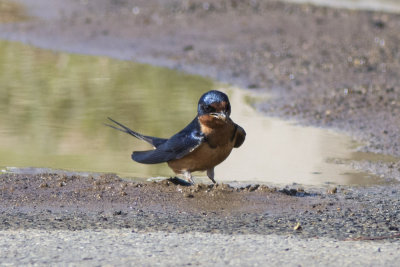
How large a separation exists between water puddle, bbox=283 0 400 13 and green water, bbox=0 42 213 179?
4.61 metres

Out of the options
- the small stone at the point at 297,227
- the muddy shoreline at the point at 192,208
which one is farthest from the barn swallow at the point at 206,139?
the small stone at the point at 297,227

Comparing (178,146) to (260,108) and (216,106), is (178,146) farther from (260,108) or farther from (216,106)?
(260,108)

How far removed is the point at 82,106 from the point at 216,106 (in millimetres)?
3609

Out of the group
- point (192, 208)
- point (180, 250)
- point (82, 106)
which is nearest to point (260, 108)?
point (82, 106)

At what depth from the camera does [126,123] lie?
25.4 feet

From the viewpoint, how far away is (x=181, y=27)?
13.1m

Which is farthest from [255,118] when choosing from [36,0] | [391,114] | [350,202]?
[36,0]

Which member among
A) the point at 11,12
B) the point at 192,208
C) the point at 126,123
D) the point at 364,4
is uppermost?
the point at 364,4

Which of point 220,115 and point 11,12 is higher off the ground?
point 11,12

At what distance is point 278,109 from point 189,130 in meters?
3.52

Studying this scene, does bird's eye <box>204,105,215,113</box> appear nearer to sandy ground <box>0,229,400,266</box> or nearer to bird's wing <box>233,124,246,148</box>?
bird's wing <box>233,124,246,148</box>

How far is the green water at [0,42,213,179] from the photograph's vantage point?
263 inches

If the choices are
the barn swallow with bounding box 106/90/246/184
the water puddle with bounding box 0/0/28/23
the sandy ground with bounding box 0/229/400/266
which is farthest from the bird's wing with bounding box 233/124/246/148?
the water puddle with bounding box 0/0/28/23

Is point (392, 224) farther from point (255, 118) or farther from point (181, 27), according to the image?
point (181, 27)
